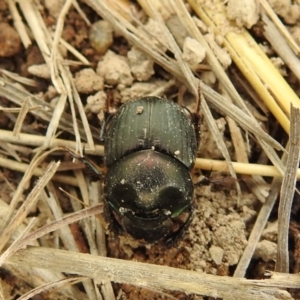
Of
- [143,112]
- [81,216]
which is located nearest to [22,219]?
[81,216]

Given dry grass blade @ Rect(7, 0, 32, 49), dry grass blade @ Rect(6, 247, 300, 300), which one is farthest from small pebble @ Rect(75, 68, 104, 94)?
dry grass blade @ Rect(6, 247, 300, 300)

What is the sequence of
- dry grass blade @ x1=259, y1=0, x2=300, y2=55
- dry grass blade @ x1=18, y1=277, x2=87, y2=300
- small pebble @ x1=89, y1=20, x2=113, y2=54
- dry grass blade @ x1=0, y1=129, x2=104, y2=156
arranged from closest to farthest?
dry grass blade @ x1=18, y1=277, x2=87, y2=300 < dry grass blade @ x1=259, y1=0, x2=300, y2=55 < dry grass blade @ x1=0, y1=129, x2=104, y2=156 < small pebble @ x1=89, y1=20, x2=113, y2=54

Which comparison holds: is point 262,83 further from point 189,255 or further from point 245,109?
point 189,255

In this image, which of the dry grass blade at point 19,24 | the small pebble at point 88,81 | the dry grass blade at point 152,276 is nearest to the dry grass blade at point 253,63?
the small pebble at point 88,81

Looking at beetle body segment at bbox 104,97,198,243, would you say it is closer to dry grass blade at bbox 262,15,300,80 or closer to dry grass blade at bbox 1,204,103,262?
dry grass blade at bbox 1,204,103,262

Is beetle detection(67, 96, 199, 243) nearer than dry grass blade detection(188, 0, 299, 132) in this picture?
Yes

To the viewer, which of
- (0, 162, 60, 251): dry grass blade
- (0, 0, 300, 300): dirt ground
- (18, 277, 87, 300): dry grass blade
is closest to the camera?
(18, 277, 87, 300): dry grass blade

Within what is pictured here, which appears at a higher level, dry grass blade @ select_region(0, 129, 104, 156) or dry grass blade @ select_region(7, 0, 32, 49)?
dry grass blade @ select_region(7, 0, 32, 49)

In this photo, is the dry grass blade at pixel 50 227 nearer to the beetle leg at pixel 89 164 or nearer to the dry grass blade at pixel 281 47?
the beetle leg at pixel 89 164
